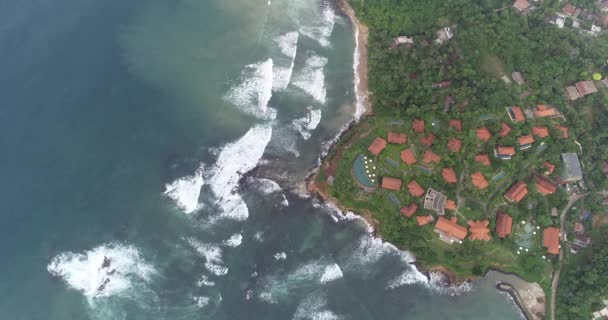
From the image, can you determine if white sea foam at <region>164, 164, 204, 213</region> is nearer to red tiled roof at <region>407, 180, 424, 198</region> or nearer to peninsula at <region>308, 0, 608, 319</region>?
peninsula at <region>308, 0, 608, 319</region>

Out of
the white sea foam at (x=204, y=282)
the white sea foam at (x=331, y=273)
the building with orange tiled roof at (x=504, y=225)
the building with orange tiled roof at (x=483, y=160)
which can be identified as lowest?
the building with orange tiled roof at (x=504, y=225)

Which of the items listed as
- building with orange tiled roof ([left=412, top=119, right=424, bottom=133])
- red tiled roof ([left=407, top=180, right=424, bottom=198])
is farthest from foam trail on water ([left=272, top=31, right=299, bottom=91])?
red tiled roof ([left=407, top=180, right=424, bottom=198])

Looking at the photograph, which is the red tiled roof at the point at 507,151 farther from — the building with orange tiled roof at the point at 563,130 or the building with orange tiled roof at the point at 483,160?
the building with orange tiled roof at the point at 563,130

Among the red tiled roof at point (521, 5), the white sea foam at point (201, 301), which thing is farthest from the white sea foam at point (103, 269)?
the red tiled roof at point (521, 5)

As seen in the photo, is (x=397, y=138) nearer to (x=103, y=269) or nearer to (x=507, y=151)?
(x=507, y=151)

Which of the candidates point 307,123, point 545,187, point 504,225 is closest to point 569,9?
point 545,187

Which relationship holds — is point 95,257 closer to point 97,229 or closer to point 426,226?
point 97,229
